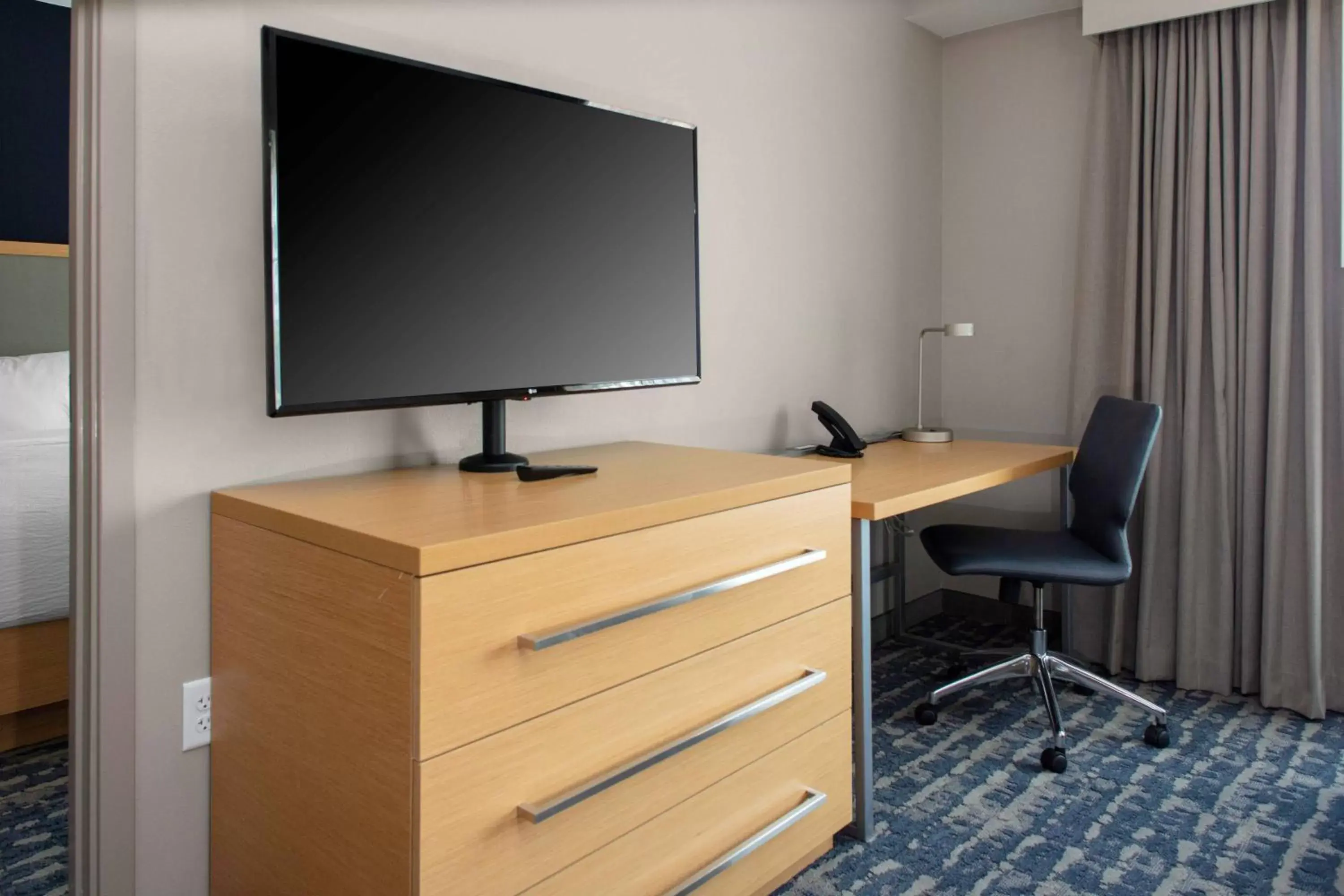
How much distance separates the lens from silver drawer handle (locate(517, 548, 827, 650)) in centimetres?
131

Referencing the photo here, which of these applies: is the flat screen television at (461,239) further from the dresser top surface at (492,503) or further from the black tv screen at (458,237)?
the dresser top surface at (492,503)

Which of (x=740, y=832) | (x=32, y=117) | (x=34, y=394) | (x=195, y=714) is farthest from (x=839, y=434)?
(x=32, y=117)

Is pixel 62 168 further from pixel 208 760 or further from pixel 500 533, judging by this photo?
pixel 500 533

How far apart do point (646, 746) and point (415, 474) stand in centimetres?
67

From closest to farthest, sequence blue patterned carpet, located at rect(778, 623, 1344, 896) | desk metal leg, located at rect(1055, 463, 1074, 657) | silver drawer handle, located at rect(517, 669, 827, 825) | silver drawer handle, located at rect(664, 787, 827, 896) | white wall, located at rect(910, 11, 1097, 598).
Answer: silver drawer handle, located at rect(517, 669, 827, 825) < silver drawer handle, located at rect(664, 787, 827, 896) < blue patterned carpet, located at rect(778, 623, 1344, 896) < desk metal leg, located at rect(1055, 463, 1074, 657) < white wall, located at rect(910, 11, 1097, 598)

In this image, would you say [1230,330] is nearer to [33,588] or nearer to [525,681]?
[525,681]

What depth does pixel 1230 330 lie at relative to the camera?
9.32 ft

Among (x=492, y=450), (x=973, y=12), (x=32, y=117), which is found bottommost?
(x=492, y=450)

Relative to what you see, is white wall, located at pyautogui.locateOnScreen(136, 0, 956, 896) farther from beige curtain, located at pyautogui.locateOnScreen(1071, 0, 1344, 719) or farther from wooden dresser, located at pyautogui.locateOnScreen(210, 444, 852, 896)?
beige curtain, located at pyautogui.locateOnScreen(1071, 0, 1344, 719)

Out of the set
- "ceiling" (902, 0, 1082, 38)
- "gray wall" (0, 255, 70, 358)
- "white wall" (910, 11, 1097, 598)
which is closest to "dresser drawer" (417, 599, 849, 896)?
"white wall" (910, 11, 1097, 598)

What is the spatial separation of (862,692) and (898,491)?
0.47 m

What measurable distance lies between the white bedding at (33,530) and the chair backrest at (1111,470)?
265 centimetres

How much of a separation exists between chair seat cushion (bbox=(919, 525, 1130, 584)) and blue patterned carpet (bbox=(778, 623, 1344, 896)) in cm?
44

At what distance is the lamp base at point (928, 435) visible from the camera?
3182 mm
